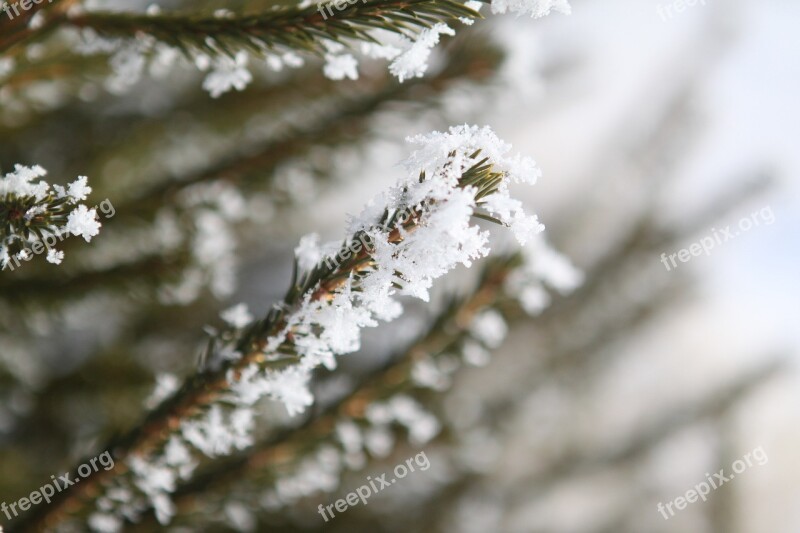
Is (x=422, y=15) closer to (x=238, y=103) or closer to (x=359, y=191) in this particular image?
(x=238, y=103)

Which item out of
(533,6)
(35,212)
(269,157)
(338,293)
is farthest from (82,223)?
(269,157)

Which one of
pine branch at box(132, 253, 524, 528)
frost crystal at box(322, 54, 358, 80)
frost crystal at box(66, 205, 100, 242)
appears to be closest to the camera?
frost crystal at box(66, 205, 100, 242)

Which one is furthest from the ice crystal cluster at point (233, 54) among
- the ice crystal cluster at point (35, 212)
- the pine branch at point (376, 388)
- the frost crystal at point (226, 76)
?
the pine branch at point (376, 388)

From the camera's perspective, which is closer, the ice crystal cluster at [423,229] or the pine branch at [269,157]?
the ice crystal cluster at [423,229]

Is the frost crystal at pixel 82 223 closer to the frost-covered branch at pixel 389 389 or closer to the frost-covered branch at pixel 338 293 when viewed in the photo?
the frost-covered branch at pixel 338 293

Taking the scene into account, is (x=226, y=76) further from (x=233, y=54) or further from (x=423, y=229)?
(x=423, y=229)

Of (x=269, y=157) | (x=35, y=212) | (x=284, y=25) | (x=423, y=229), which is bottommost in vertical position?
(x=423, y=229)

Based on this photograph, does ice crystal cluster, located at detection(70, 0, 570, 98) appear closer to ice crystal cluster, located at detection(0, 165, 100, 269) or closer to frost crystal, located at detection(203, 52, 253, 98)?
frost crystal, located at detection(203, 52, 253, 98)

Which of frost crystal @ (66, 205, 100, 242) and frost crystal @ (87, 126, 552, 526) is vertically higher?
frost crystal @ (66, 205, 100, 242)

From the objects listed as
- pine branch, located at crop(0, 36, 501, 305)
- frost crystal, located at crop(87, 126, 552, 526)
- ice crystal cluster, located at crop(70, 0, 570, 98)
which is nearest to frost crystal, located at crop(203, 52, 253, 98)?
ice crystal cluster, located at crop(70, 0, 570, 98)
